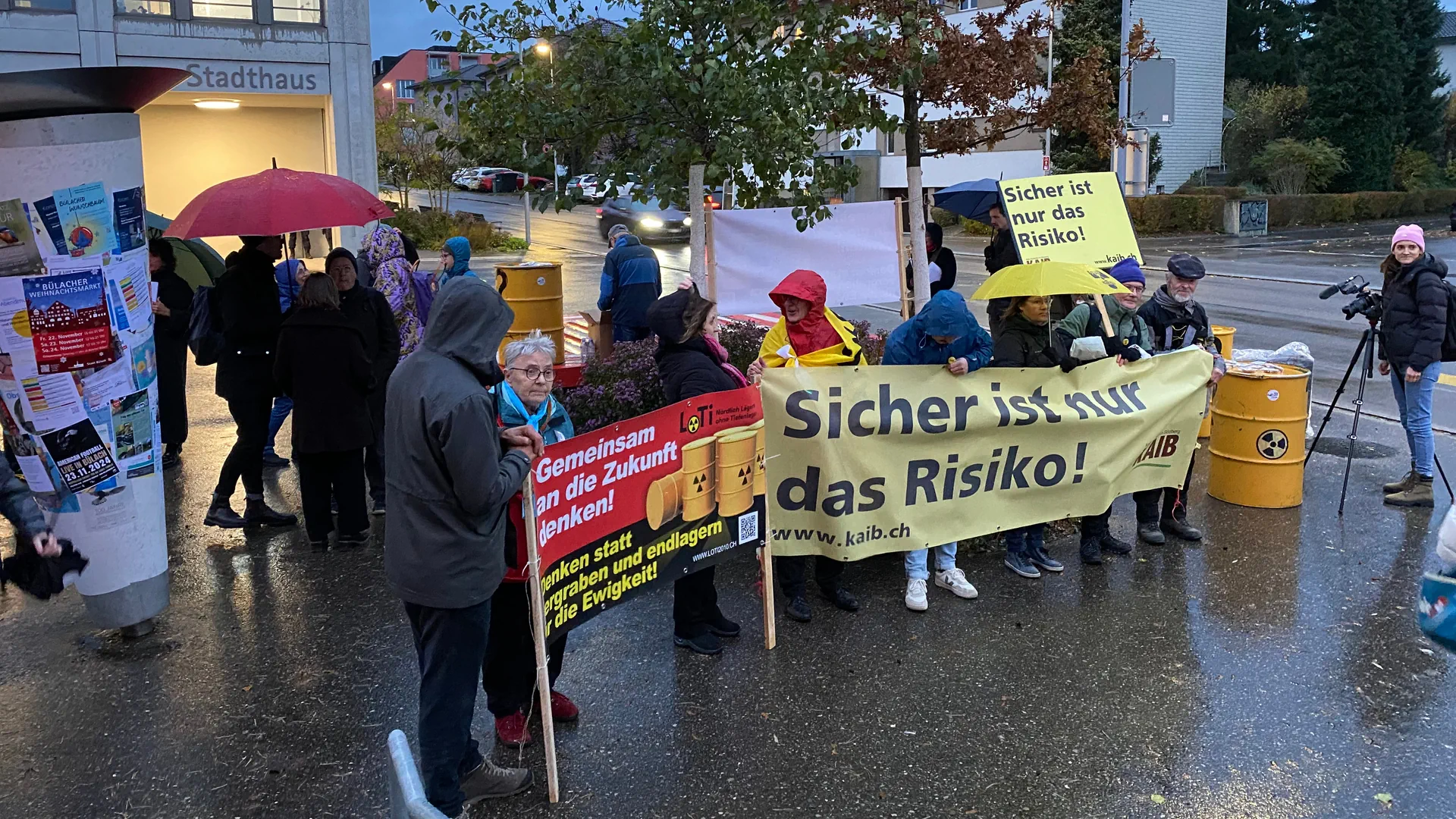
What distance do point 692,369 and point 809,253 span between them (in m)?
3.50

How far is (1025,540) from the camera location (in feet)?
20.7

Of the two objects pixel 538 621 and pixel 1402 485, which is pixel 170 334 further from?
pixel 1402 485

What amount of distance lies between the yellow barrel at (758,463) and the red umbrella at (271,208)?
303 cm

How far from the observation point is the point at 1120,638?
542 cm

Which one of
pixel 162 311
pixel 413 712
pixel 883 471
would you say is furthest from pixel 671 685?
pixel 162 311

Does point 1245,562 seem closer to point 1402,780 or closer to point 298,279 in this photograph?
point 1402,780

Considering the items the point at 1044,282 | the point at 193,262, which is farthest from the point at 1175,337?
the point at 193,262

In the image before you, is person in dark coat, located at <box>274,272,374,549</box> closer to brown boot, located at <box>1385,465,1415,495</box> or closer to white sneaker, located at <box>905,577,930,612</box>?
white sneaker, located at <box>905,577,930,612</box>

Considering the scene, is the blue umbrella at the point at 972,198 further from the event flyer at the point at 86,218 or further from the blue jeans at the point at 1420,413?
the event flyer at the point at 86,218

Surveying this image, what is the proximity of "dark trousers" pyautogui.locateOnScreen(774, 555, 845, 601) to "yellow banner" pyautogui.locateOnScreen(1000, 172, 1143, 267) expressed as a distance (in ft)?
9.46

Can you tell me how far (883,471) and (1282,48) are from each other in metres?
52.2

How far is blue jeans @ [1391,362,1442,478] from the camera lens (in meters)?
7.30

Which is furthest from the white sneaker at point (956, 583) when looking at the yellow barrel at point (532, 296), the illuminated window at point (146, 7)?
the illuminated window at point (146, 7)

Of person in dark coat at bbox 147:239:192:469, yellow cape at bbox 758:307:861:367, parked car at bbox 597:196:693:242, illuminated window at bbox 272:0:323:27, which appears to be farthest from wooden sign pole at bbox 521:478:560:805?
parked car at bbox 597:196:693:242
